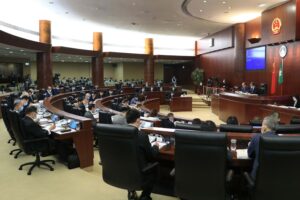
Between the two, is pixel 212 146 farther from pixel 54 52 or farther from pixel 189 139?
pixel 54 52

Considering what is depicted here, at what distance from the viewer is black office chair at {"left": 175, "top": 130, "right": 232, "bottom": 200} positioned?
8.35 ft

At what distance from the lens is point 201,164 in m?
2.62

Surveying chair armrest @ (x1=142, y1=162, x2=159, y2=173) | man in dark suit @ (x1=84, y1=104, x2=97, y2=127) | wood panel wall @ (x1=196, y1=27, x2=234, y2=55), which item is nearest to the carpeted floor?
chair armrest @ (x1=142, y1=162, x2=159, y2=173)

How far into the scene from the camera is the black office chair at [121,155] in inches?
114

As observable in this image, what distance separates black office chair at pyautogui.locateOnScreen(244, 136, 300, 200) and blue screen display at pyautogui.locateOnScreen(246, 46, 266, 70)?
42.4 feet

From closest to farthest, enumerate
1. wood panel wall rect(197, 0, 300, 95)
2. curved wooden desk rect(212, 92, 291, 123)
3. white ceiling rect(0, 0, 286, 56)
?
curved wooden desk rect(212, 92, 291, 123) → wood panel wall rect(197, 0, 300, 95) → white ceiling rect(0, 0, 286, 56)

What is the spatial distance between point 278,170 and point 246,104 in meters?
8.10

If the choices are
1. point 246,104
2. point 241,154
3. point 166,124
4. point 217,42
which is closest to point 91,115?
point 166,124

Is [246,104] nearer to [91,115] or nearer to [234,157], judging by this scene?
[91,115]

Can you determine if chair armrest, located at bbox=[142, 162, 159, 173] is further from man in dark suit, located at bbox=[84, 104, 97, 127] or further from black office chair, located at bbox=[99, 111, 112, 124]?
black office chair, located at bbox=[99, 111, 112, 124]

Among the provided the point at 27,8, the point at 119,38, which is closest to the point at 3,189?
the point at 27,8

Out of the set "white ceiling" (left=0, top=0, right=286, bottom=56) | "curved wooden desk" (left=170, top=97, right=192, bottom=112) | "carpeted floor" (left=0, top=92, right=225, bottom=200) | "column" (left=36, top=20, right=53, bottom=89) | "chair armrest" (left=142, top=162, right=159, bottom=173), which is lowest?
"carpeted floor" (left=0, top=92, right=225, bottom=200)

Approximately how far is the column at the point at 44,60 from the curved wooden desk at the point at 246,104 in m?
9.50

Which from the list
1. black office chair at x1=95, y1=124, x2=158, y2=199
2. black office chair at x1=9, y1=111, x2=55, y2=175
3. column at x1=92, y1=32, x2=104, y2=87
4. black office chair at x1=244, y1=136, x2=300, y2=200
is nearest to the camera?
black office chair at x1=244, y1=136, x2=300, y2=200
